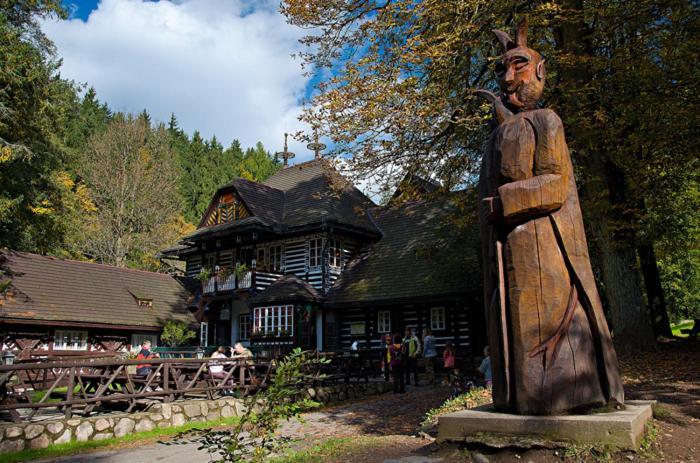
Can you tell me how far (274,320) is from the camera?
2648 cm

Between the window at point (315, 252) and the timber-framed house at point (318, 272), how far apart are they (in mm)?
55

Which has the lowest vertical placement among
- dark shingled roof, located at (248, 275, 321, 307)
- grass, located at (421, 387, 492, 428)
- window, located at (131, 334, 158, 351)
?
grass, located at (421, 387, 492, 428)

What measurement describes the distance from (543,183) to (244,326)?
2751 centimetres

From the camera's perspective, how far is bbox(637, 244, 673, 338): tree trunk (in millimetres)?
19469

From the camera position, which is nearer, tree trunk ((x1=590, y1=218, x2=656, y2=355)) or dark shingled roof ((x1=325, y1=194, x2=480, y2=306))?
tree trunk ((x1=590, y1=218, x2=656, y2=355))

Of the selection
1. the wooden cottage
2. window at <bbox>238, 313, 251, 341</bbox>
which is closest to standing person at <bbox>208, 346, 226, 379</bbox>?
the wooden cottage

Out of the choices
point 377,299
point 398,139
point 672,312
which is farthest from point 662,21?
point 672,312

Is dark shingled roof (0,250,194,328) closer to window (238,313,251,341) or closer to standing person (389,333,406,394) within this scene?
window (238,313,251,341)

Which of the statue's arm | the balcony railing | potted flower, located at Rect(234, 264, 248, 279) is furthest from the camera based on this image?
potted flower, located at Rect(234, 264, 248, 279)

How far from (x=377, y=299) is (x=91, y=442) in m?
15.3

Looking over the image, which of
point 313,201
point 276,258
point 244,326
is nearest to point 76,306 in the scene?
point 244,326

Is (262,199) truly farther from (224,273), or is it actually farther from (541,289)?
(541,289)

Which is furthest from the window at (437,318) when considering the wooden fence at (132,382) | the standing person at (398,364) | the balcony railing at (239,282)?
the balcony railing at (239,282)

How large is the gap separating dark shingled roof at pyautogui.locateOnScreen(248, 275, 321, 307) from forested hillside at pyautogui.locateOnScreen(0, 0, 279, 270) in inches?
352
